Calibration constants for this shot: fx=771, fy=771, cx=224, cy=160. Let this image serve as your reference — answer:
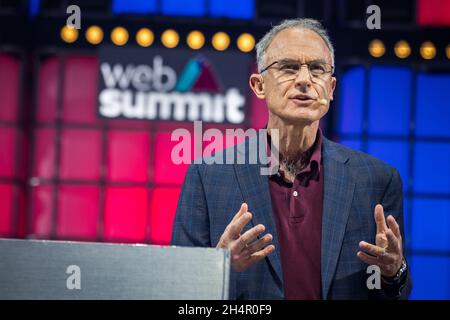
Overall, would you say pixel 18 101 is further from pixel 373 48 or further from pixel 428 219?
pixel 428 219

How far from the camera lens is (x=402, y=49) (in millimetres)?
4691

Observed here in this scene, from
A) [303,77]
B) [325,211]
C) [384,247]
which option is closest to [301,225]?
[325,211]

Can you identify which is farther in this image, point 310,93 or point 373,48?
point 373,48

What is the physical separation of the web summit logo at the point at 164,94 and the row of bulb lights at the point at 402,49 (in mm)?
895

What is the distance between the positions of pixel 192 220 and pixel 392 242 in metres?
0.54

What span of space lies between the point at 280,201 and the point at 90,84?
2.86m

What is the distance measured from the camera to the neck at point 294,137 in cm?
213

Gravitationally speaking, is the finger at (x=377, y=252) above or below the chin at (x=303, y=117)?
below

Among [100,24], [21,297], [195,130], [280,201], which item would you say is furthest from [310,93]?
[100,24]

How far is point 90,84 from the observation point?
184 inches

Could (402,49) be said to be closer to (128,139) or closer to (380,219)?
(128,139)

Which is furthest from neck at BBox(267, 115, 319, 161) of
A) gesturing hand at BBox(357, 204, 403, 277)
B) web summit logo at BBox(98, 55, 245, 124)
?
web summit logo at BBox(98, 55, 245, 124)

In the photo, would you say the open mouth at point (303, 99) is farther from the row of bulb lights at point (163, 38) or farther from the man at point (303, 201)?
the row of bulb lights at point (163, 38)

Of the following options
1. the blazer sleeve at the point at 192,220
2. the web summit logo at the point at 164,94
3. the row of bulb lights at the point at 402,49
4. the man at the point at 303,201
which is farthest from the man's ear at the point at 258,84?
the row of bulb lights at the point at 402,49
